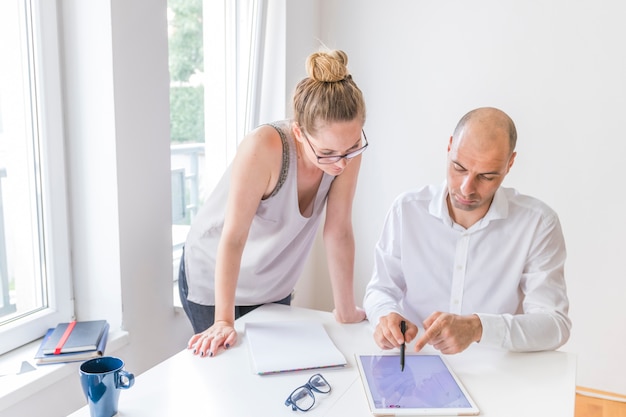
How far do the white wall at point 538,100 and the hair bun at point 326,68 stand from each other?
1562 millimetres

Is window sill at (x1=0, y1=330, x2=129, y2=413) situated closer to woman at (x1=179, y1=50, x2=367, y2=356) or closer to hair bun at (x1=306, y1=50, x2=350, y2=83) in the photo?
woman at (x1=179, y1=50, x2=367, y2=356)

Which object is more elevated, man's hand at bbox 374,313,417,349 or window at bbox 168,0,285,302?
window at bbox 168,0,285,302

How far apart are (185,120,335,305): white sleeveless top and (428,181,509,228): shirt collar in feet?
1.02

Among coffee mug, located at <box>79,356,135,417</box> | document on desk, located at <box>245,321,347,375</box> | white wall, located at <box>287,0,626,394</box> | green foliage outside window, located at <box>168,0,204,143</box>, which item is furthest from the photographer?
white wall, located at <box>287,0,626,394</box>

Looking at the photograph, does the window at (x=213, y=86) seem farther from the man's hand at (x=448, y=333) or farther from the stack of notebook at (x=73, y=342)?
the man's hand at (x=448, y=333)

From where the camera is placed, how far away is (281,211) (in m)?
1.56

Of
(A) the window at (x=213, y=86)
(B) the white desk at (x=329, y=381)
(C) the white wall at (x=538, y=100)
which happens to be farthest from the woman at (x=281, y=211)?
(C) the white wall at (x=538, y=100)

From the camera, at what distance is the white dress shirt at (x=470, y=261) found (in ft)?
4.94

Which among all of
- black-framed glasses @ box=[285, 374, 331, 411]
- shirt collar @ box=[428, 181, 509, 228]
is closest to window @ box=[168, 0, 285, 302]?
shirt collar @ box=[428, 181, 509, 228]

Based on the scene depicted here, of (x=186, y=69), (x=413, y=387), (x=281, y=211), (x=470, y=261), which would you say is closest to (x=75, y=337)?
(x=281, y=211)

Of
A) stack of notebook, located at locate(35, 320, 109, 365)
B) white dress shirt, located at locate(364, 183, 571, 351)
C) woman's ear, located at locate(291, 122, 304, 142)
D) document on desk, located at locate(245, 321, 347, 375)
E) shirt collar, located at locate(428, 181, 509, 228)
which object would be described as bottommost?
stack of notebook, located at locate(35, 320, 109, 365)

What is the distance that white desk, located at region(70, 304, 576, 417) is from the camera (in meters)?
1.08

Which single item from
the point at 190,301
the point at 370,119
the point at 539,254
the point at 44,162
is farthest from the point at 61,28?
the point at 370,119

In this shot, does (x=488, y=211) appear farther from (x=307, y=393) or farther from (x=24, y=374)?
(x=24, y=374)
